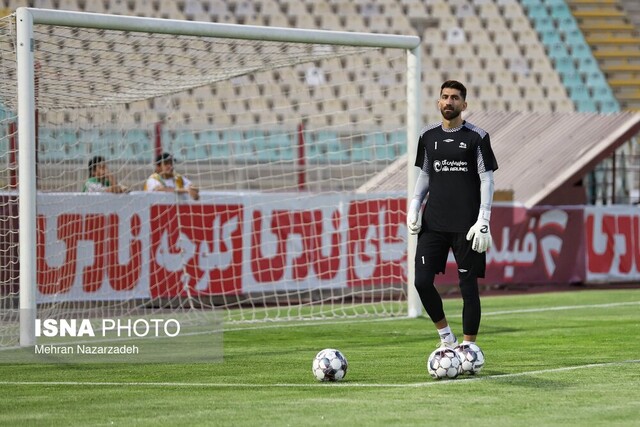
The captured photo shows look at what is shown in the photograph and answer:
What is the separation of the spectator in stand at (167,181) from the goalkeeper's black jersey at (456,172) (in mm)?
6529

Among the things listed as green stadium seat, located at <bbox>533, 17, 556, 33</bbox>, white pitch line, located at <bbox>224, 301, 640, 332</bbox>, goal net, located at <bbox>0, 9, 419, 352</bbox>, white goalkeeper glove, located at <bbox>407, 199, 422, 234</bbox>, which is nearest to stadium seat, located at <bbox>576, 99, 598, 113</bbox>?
green stadium seat, located at <bbox>533, 17, 556, 33</bbox>

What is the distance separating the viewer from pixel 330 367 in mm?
7781

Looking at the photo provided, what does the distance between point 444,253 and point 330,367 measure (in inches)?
54.1

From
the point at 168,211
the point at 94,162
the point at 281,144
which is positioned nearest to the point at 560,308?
the point at 168,211

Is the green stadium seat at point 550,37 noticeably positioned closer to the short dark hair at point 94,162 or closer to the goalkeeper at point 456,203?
the short dark hair at point 94,162

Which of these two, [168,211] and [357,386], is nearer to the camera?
[357,386]

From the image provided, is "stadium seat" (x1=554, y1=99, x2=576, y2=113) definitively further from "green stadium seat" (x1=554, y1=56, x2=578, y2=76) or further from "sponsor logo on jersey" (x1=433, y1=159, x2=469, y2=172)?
"sponsor logo on jersey" (x1=433, y1=159, x2=469, y2=172)

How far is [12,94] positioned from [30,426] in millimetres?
6194

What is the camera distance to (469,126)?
855 cm

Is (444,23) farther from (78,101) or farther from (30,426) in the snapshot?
(30,426)

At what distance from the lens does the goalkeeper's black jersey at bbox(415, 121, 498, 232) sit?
8.45m

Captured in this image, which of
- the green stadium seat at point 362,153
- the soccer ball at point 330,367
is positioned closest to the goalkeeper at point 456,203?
the soccer ball at point 330,367

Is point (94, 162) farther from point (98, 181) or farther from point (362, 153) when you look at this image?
point (362, 153)

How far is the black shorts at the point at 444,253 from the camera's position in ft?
27.8
